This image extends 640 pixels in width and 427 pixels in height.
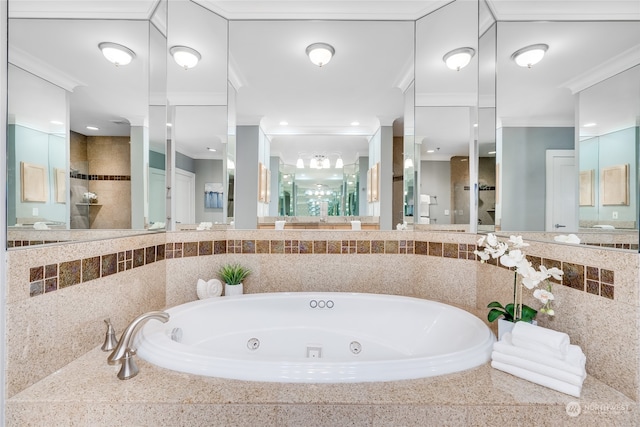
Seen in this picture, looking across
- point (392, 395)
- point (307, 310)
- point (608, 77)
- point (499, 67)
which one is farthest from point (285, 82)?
point (392, 395)

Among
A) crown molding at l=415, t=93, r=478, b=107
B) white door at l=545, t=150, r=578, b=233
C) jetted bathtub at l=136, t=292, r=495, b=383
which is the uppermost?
crown molding at l=415, t=93, r=478, b=107

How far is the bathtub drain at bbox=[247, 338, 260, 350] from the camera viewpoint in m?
1.80

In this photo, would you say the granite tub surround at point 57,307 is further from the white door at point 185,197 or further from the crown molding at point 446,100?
the crown molding at point 446,100

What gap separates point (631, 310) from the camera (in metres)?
0.95

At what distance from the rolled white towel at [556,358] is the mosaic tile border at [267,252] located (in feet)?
0.81

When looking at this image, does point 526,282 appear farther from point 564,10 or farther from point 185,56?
point 185,56

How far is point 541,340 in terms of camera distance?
101 cm

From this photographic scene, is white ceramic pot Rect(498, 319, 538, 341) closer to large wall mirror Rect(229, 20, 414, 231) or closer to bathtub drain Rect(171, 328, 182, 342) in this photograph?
large wall mirror Rect(229, 20, 414, 231)

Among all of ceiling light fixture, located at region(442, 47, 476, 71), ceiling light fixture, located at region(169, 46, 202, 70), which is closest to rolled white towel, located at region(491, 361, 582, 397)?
ceiling light fixture, located at region(442, 47, 476, 71)

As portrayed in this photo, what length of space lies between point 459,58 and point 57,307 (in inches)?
99.0

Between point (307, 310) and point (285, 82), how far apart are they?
1707 millimetres

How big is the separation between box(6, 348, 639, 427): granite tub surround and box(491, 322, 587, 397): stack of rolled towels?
1.7 inches

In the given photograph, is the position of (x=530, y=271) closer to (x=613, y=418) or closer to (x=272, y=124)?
(x=613, y=418)

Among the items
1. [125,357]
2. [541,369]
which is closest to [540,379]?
[541,369]
